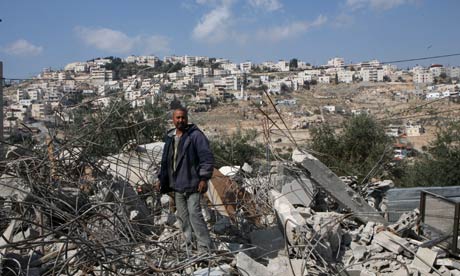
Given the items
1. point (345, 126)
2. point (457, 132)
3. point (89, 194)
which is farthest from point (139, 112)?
point (457, 132)

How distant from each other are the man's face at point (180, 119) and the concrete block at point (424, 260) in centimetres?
292

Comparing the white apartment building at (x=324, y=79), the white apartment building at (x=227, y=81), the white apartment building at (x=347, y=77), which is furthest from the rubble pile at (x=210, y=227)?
the white apartment building at (x=347, y=77)

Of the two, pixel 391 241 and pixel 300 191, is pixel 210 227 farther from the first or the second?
pixel 391 241

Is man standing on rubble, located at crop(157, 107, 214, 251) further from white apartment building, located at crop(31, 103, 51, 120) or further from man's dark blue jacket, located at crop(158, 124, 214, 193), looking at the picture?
white apartment building, located at crop(31, 103, 51, 120)

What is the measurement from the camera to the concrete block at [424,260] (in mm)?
4863

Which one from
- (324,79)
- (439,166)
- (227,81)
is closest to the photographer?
(439,166)

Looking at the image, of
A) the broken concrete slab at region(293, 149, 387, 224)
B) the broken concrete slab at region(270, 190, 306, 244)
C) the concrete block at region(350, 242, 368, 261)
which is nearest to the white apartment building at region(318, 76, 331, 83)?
the broken concrete slab at region(293, 149, 387, 224)

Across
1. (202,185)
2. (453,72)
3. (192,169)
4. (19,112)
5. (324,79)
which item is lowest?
(202,185)

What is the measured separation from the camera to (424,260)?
4.95 meters

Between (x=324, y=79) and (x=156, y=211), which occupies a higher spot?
(x=324, y=79)

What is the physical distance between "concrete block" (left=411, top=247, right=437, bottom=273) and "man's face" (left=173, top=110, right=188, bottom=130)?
2.92 m

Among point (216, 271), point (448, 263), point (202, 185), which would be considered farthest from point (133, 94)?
point (448, 263)

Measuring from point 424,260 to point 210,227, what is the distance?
2.57 meters

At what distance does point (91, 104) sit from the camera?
22.2 feet
